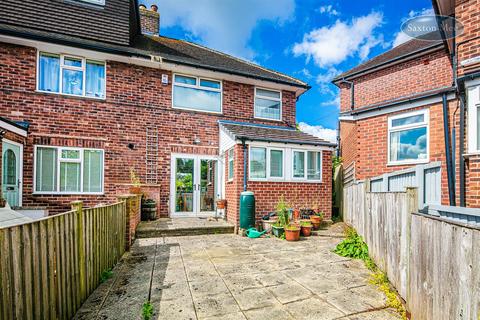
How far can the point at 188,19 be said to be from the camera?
1091 centimetres

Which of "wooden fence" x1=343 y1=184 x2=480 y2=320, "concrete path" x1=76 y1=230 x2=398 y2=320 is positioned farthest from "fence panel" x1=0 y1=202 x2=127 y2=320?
"wooden fence" x1=343 y1=184 x2=480 y2=320

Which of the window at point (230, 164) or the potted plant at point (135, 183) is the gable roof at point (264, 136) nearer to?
the window at point (230, 164)

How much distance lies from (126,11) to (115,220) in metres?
8.95

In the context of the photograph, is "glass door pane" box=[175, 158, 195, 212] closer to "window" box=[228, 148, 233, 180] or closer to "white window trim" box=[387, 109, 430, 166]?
"window" box=[228, 148, 233, 180]

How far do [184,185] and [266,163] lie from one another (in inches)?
127

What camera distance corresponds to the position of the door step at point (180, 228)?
6.90 meters

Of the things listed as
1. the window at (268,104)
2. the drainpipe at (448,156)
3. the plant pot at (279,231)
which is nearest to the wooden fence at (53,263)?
the plant pot at (279,231)

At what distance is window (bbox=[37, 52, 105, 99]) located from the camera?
26.8 feet

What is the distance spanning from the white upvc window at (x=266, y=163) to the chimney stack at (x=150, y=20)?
8904mm

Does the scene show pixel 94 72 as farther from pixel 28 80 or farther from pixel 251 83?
pixel 251 83

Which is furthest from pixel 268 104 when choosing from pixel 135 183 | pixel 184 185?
pixel 135 183

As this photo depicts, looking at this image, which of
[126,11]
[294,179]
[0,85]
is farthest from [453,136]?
[0,85]

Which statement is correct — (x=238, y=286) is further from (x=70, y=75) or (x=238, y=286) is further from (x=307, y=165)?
(x=70, y=75)

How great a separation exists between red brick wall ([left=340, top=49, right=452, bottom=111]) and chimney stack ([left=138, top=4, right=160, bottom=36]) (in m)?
10.5
